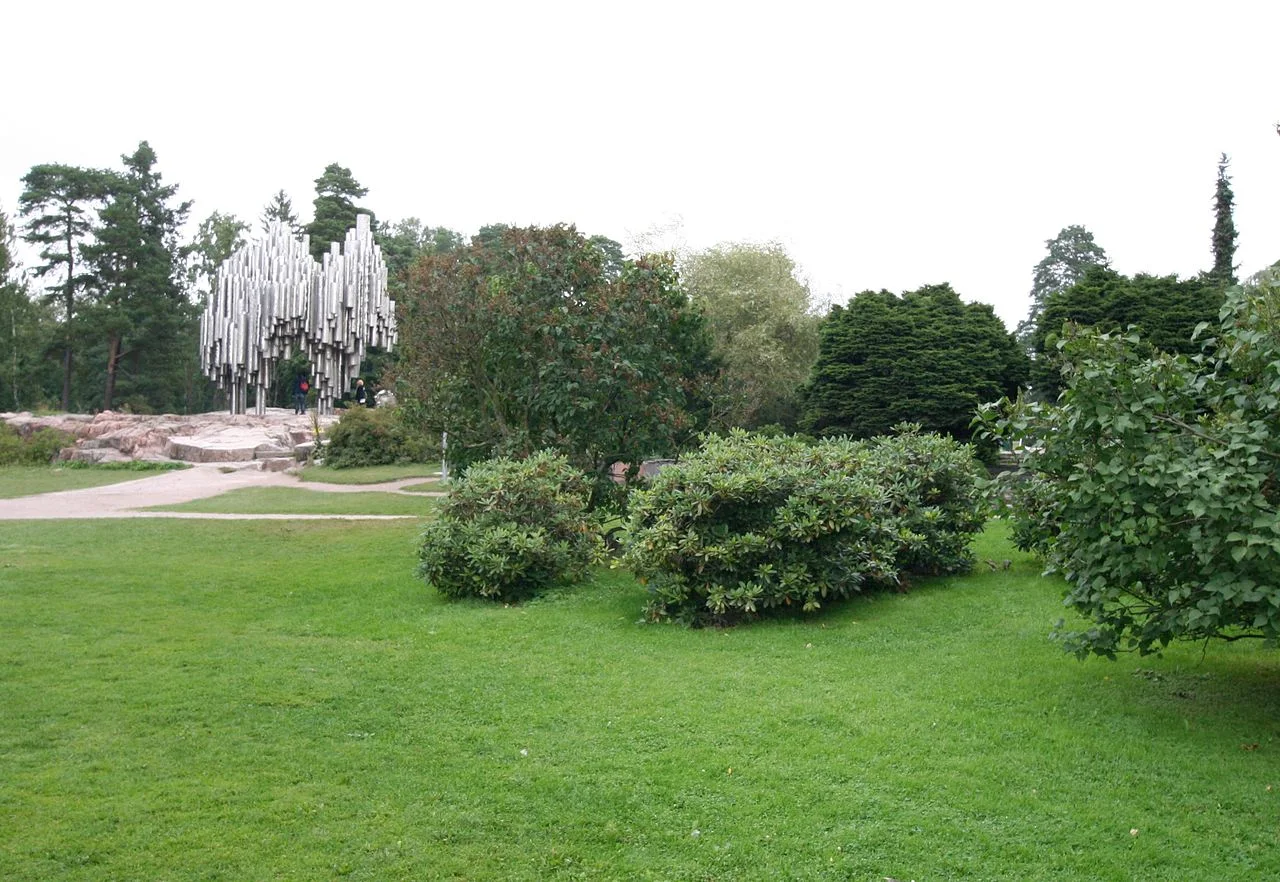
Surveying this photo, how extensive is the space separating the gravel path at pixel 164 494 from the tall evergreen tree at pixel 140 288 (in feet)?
76.2

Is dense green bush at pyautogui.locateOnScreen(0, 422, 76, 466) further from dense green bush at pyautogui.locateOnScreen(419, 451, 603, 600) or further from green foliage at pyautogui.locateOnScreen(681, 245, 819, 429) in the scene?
dense green bush at pyautogui.locateOnScreen(419, 451, 603, 600)

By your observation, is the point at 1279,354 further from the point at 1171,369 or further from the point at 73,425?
the point at 73,425

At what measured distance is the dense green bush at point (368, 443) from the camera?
2898 centimetres

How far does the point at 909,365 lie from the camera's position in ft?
76.4

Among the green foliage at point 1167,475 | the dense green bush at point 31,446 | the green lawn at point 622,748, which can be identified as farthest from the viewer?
the dense green bush at point 31,446

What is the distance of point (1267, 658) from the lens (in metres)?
7.23

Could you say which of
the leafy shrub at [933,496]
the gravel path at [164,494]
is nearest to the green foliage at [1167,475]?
the leafy shrub at [933,496]

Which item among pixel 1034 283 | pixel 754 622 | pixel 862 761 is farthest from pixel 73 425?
pixel 1034 283

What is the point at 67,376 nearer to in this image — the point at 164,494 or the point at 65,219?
the point at 65,219

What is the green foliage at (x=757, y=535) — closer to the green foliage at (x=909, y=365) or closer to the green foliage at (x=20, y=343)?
the green foliage at (x=909, y=365)

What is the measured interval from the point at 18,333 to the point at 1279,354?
178 ft

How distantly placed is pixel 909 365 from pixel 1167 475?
60.5 feet

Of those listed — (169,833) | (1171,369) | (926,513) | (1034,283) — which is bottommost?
(169,833)

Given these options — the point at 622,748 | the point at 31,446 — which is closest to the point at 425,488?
the point at 31,446
